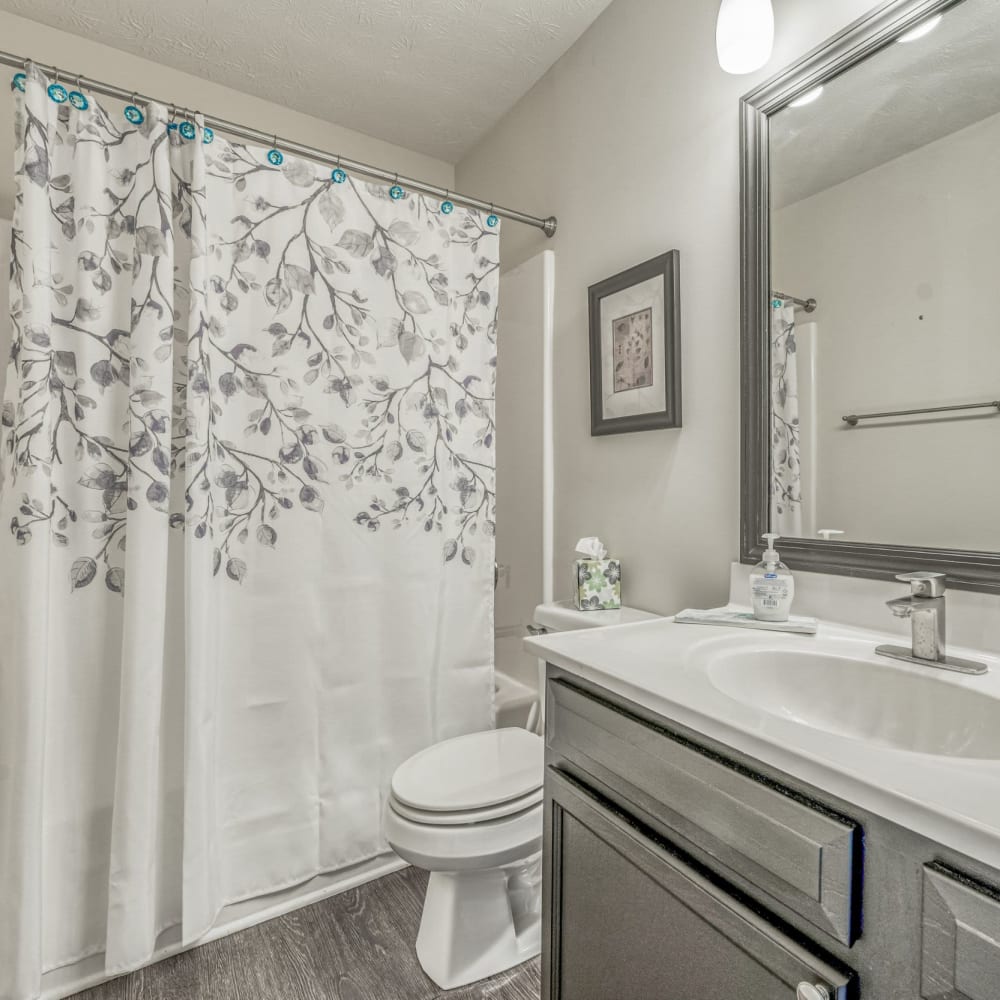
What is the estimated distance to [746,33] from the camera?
1157 millimetres

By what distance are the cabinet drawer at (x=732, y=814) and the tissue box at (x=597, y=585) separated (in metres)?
0.66

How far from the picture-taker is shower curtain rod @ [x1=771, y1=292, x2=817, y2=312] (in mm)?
1200

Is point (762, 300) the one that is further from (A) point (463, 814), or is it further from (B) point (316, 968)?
(B) point (316, 968)

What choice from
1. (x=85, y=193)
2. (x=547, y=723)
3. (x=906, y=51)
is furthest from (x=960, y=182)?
(x=85, y=193)

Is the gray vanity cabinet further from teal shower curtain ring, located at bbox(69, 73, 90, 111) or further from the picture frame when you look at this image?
teal shower curtain ring, located at bbox(69, 73, 90, 111)

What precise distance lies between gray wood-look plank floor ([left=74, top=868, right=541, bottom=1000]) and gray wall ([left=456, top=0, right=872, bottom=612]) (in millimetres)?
983

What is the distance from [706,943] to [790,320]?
1.09 meters

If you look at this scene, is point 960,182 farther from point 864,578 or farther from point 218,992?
point 218,992

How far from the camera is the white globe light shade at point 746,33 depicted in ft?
3.78

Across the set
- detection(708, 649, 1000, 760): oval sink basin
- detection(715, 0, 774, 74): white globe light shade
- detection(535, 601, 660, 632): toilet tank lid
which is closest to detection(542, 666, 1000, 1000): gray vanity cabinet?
detection(708, 649, 1000, 760): oval sink basin

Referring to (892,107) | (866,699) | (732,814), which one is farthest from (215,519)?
(892,107)

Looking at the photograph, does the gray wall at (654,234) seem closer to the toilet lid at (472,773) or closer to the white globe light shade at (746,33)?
the white globe light shade at (746,33)

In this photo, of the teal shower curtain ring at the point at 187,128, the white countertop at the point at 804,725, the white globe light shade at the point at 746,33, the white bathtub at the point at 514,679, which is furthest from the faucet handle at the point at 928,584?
the teal shower curtain ring at the point at 187,128

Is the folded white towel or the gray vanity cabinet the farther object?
the folded white towel
